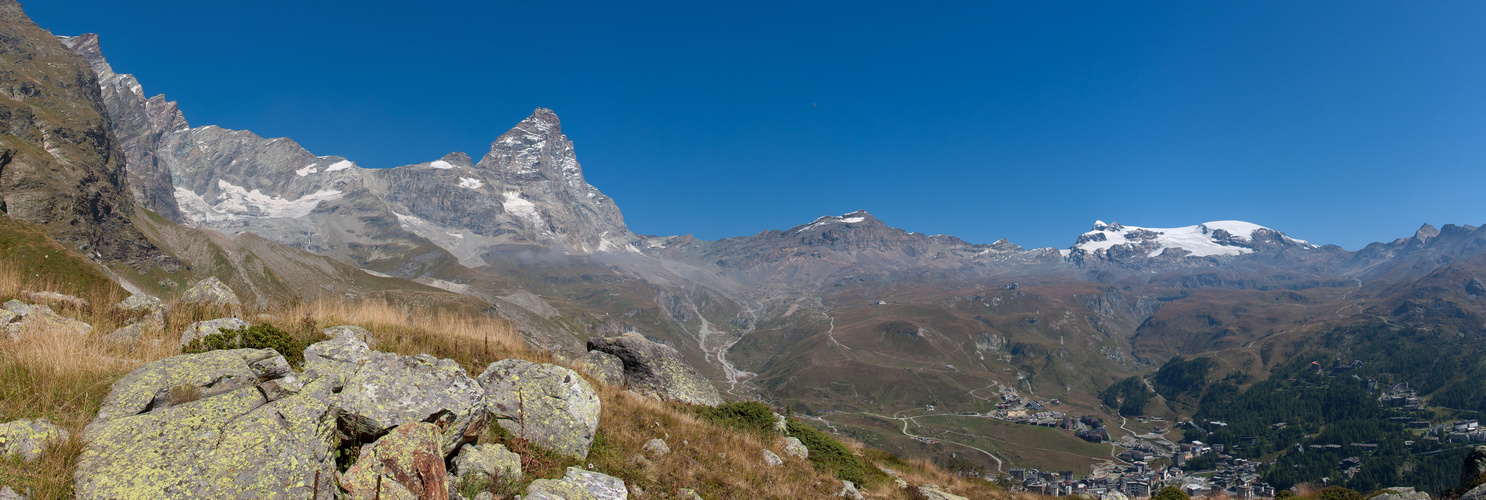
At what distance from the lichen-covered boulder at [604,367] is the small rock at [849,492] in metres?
8.75

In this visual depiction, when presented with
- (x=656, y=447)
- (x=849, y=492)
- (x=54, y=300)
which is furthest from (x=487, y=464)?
(x=54, y=300)

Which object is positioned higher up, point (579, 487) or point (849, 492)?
point (579, 487)

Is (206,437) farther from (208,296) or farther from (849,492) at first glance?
(849,492)

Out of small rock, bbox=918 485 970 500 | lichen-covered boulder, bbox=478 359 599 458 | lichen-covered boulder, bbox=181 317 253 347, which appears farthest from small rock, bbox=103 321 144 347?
small rock, bbox=918 485 970 500

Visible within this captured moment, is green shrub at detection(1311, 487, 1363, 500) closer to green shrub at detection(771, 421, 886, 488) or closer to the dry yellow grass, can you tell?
the dry yellow grass

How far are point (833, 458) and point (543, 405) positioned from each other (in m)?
12.1

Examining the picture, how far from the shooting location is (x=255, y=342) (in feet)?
39.9

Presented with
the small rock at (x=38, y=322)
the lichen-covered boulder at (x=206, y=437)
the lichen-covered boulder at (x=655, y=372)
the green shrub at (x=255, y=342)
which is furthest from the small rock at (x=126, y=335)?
the lichen-covered boulder at (x=655, y=372)

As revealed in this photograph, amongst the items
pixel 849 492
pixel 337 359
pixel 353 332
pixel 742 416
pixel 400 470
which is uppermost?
pixel 353 332

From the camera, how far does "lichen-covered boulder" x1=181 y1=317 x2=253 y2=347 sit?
40.4 feet

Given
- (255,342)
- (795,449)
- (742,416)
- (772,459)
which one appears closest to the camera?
(255,342)

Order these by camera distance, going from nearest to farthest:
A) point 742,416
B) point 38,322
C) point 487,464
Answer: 1. point 487,464
2. point 38,322
3. point 742,416

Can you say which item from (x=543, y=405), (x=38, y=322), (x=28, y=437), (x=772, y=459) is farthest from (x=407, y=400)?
(x=772, y=459)

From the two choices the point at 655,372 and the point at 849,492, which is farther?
the point at 655,372
